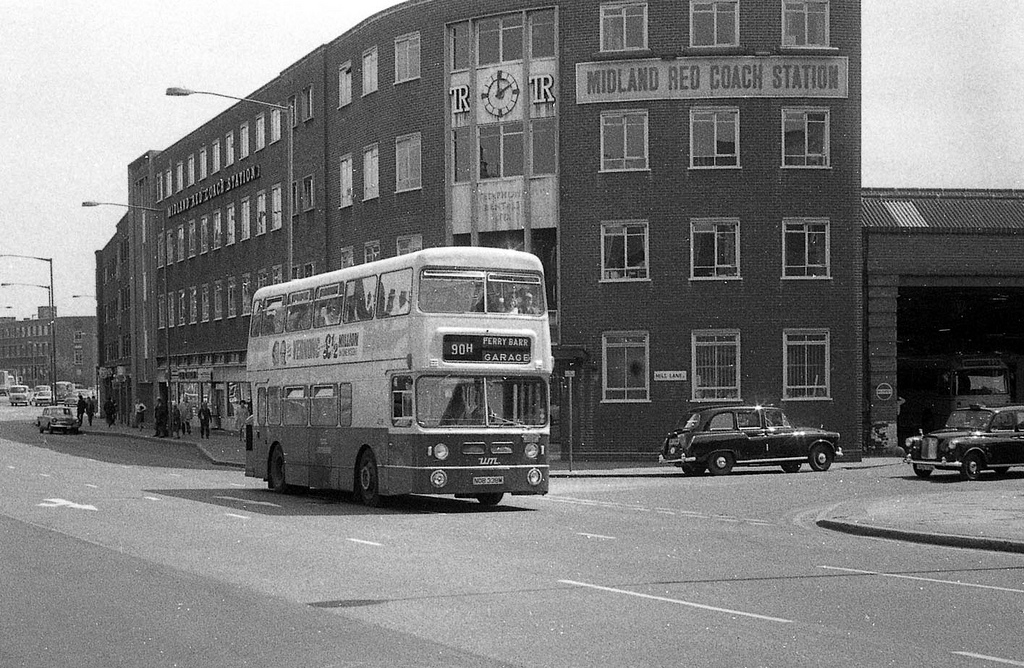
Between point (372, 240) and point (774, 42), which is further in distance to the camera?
point (372, 240)

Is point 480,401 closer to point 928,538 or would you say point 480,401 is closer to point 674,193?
point 928,538

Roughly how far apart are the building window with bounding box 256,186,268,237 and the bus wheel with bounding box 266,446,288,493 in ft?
112

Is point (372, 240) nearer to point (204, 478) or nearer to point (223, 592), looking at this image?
point (204, 478)

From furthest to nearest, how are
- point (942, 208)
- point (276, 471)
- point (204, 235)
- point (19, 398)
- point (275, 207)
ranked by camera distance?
1. point (19, 398)
2. point (204, 235)
3. point (275, 207)
4. point (942, 208)
5. point (276, 471)

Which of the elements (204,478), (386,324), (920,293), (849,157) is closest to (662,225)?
(849,157)

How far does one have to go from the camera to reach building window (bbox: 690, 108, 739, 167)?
135ft

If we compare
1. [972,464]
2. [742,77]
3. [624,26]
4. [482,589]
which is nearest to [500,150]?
[624,26]

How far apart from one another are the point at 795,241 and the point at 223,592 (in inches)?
1225

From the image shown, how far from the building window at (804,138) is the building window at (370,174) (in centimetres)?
1386

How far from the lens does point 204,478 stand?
110 ft

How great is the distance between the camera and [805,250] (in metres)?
41.1

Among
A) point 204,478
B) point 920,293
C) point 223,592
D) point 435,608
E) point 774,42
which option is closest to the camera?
point 435,608

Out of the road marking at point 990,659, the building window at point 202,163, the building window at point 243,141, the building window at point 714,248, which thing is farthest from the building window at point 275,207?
the road marking at point 990,659

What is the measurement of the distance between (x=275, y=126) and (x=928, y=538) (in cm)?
4565
